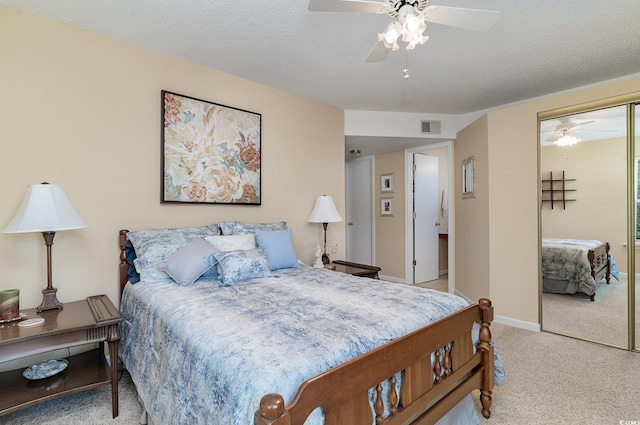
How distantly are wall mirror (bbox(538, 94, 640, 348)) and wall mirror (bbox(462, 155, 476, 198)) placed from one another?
31.1 inches

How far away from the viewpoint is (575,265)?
9.87ft

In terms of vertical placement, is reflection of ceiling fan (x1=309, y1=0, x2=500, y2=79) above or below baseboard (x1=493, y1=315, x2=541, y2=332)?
above

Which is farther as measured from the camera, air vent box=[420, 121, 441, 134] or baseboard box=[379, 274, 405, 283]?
baseboard box=[379, 274, 405, 283]

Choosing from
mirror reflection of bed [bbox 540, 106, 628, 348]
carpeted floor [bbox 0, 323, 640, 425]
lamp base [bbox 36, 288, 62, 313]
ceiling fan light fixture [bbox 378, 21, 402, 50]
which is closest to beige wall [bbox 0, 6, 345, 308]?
lamp base [bbox 36, 288, 62, 313]

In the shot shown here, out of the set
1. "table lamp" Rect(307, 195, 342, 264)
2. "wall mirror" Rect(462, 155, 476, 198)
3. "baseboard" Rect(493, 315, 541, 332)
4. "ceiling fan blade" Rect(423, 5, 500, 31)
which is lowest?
"baseboard" Rect(493, 315, 541, 332)

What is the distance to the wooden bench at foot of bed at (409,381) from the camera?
93 cm

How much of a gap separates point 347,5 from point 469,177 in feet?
10.1

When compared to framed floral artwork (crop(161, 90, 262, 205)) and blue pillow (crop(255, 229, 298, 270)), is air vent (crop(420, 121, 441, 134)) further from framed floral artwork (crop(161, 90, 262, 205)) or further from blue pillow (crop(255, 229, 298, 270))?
blue pillow (crop(255, 229, 298, 270))

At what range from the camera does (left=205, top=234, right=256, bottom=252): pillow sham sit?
249 cm

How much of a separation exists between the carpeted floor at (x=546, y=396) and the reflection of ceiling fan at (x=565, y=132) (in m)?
1.89

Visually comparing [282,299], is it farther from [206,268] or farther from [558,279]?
[558,279]

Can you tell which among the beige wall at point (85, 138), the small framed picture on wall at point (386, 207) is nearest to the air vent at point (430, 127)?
the small framed picture on wall at point (386, 207)

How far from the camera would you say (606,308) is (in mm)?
2836

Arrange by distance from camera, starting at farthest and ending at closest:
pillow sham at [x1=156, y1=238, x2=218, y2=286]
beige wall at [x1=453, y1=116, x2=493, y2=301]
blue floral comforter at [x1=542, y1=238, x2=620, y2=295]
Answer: beige wall at [x1=453, y1=116, x2=493, y2=301] < blue floral comforter at [x1=542, y1=238, x2=620, y2=295] < pillow sham at [x1=156, y1=238, x2=218, y2=286]
